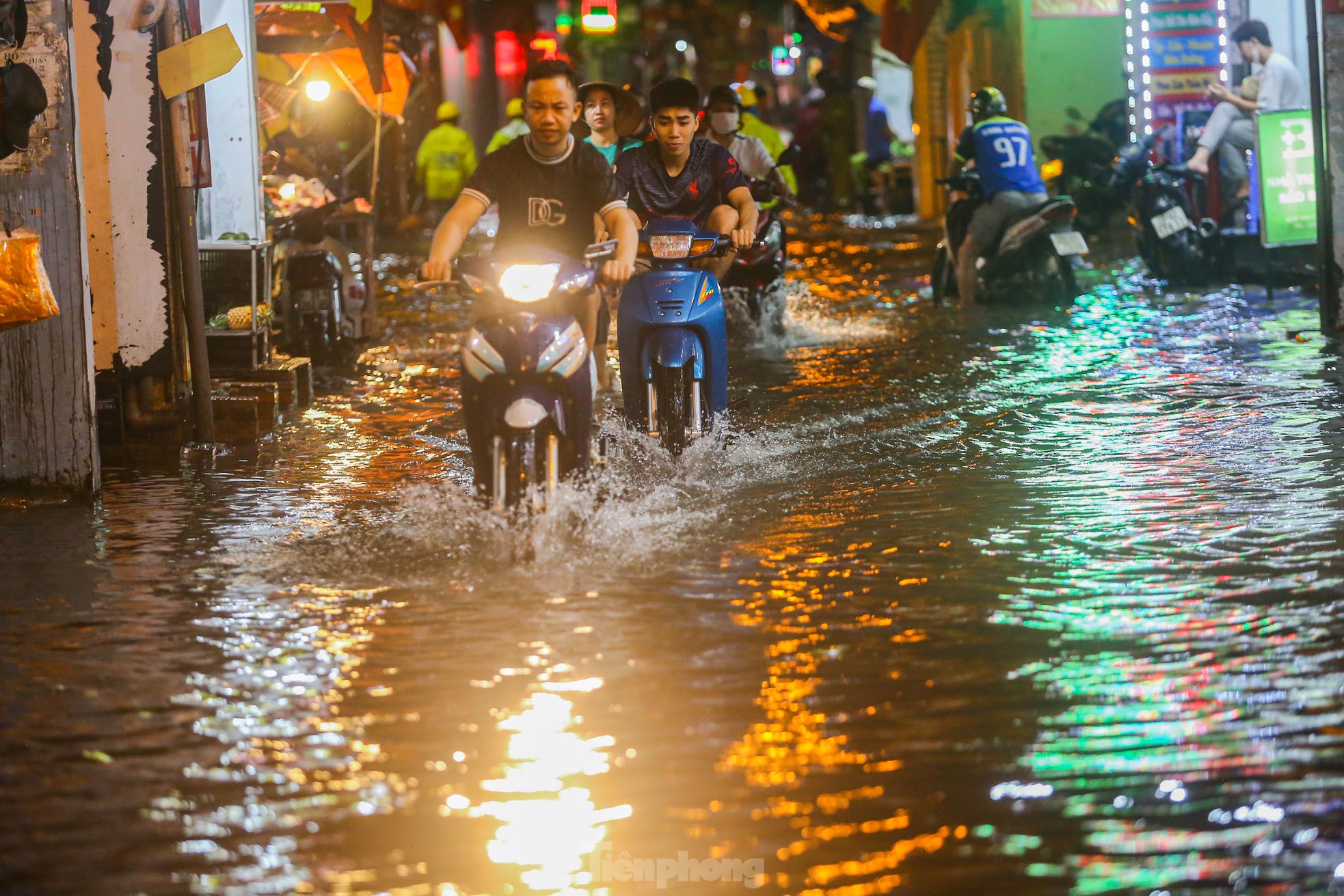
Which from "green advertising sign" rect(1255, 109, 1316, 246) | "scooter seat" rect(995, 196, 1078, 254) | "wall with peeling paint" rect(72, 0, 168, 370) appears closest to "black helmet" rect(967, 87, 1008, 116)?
"scooter seat" rect(995, 196, 1078, 254)

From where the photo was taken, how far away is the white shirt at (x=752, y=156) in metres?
13.0

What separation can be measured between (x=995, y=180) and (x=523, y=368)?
916 centimetres

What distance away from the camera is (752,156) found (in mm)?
13047

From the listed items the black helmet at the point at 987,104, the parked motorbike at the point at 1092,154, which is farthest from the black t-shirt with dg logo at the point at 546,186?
the parked motorbike at the point at 1092,154

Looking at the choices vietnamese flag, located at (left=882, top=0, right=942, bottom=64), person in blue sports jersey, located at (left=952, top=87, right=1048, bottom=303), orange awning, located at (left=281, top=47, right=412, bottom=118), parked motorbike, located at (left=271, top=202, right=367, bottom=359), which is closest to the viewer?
parked motorbike, located at (left=271, top=202, right=367, bottom=359)

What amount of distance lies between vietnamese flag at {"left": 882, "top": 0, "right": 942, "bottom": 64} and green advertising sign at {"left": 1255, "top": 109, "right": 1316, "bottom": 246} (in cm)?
1100

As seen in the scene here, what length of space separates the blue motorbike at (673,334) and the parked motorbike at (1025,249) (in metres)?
6.68

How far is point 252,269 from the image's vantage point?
976 cm

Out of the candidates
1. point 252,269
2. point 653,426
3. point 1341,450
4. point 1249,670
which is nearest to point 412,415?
point 252,269

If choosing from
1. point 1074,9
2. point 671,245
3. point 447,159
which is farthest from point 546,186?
point 447,159

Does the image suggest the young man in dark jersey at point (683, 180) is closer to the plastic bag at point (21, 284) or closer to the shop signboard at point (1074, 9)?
the plastic bag at point (21, 284)

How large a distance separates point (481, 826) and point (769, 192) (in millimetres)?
9540

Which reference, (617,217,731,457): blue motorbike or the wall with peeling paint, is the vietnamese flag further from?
(617,217,731,457): blue motorbike

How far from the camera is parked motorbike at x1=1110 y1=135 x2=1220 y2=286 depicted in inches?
611
